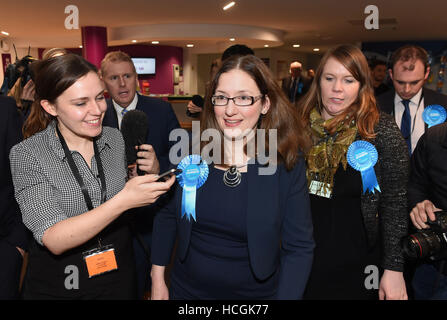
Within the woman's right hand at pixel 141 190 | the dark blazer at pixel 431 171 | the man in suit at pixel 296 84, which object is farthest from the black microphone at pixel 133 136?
the man in suit at pixel 296 84

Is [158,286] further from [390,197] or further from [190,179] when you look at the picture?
[390,197]

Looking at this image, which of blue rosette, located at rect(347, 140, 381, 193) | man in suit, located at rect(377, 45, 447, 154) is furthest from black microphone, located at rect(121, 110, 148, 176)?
man in suit, located at rect(377, 45, 447, 154)

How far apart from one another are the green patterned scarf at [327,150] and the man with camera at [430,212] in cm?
43

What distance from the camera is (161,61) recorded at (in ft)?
48.8

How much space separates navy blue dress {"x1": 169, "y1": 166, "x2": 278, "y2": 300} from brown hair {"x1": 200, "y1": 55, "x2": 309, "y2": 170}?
0.24m

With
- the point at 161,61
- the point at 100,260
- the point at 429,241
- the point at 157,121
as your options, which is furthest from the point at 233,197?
the point at 161,61

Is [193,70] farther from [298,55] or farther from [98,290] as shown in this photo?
[98,290]

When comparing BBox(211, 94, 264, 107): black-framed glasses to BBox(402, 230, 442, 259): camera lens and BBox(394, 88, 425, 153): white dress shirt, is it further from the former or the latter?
BBox(394, 88, 425, 153): white dress shirt

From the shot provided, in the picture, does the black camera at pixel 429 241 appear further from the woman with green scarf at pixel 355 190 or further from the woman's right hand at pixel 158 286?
the woman's right hand at pixel 158 286

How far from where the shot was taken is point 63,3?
261 inches

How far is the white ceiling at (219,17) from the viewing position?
6.95m

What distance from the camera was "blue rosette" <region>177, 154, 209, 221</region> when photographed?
1.45m
